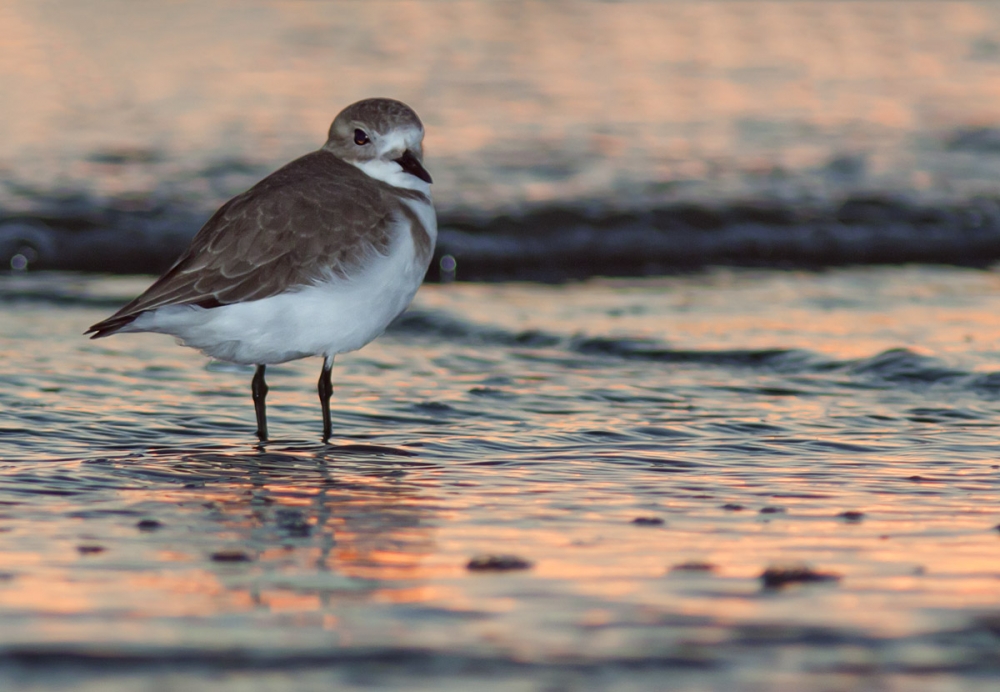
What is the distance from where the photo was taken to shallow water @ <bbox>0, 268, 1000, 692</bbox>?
3102 mm

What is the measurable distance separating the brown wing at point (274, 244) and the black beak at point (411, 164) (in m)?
0.22

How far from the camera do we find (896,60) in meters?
14.5

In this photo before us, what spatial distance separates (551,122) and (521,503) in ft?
26.0

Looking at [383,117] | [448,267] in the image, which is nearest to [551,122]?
[448,267]

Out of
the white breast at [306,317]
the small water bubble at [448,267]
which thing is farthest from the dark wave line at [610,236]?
the white breast at [306,317]

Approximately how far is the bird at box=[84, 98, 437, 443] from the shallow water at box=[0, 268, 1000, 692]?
0.38 meters

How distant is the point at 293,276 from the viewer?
5.01 metres

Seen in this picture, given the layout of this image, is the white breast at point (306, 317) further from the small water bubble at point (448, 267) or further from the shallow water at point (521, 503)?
the small water bubble at point (448, 267)

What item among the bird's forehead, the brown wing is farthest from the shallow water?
the bird's forehead

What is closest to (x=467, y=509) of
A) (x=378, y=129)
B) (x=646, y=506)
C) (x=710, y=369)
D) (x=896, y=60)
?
(x=646, y=506)

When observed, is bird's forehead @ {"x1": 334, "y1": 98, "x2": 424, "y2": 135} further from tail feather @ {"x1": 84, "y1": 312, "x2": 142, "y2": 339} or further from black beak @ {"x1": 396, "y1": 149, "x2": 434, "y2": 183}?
tail feather @ {"x1": 84, "y1": 312, "x2": 142, "y2": 339}

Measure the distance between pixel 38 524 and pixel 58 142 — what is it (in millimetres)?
7484

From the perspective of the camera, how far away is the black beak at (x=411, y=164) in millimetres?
5453

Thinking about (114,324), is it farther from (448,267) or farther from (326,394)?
(448,267)
